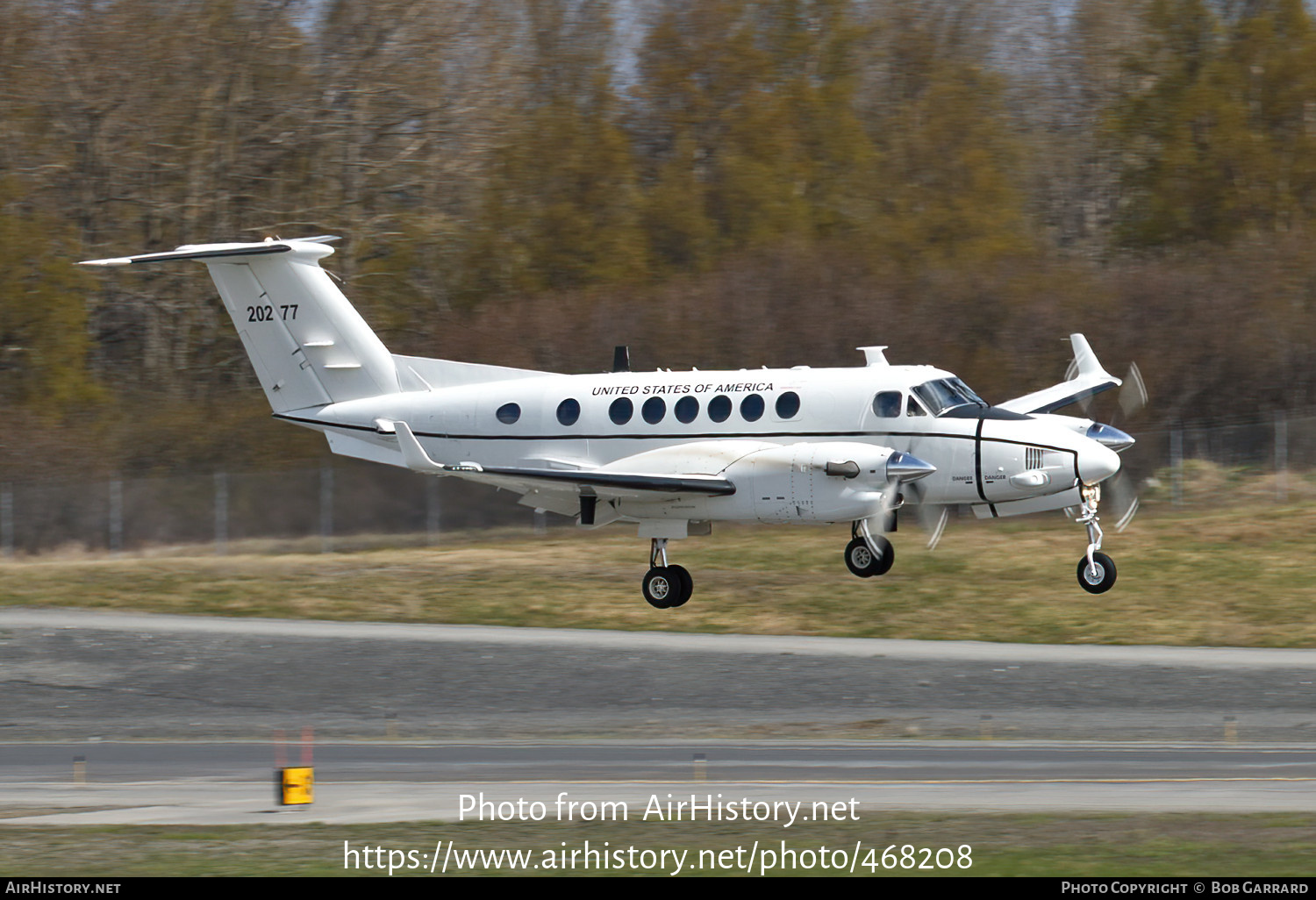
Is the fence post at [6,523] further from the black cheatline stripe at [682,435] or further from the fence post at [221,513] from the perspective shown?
the black cheatline stripe at [682,435]

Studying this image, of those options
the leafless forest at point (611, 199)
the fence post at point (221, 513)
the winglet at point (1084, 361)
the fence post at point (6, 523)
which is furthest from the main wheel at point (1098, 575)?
the fence post at point (6, 523)

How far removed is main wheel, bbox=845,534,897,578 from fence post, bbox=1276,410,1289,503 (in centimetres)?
2455

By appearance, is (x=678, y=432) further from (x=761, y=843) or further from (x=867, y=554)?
(x=761, y=843)

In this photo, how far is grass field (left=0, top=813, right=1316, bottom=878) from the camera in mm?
18750

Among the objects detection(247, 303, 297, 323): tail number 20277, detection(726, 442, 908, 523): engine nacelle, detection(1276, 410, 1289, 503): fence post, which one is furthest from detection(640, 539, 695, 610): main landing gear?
detection(1276, 410, 1289, 503): fence post

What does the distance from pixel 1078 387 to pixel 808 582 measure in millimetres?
15998

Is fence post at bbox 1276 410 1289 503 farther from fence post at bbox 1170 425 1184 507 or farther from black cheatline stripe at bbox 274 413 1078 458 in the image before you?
black cheatline stripe at bbox 274 413 1078 458

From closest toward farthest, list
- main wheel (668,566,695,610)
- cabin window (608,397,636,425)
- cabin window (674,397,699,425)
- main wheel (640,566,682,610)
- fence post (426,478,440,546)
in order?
1. cabin window (674,397,699,425)
2. cabin window (608,397,636,425)
3. main wheel (668,566,695,610)
4. main wheel (640,566,682,610)
5. fence post (426,478,440,546)

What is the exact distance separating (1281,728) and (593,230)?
1196 inches

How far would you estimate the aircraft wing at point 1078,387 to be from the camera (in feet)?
99.9

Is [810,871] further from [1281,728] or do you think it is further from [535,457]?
[1281,728]

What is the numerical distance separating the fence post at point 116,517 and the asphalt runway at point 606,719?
544 centimetres

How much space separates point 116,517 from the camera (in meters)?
51.3
